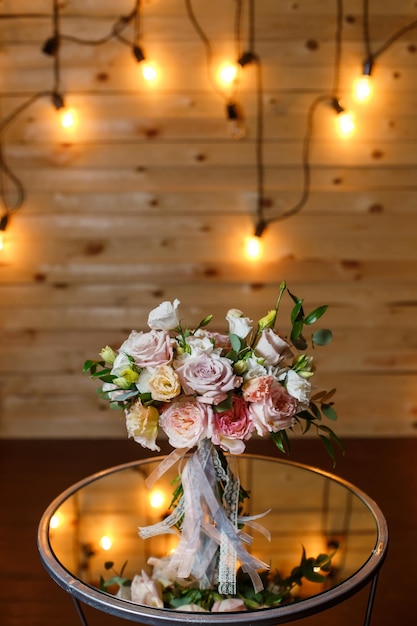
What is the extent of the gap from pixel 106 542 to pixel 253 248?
1613 millimetres

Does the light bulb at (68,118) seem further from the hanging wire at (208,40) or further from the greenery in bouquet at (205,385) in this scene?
the greenery in bouquet at (205,385)

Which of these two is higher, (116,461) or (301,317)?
(301,317)

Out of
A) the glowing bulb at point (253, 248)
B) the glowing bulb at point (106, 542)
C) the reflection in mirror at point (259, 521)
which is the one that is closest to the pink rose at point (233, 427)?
the reflection in mirror at point (259, 521)

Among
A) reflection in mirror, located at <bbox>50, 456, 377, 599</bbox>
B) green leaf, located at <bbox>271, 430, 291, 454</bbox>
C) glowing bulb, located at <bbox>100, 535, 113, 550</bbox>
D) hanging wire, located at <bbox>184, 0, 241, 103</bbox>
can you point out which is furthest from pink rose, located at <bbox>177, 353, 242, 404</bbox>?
hanging wire, located at <bbox>184, 0, 241, 103</bbox>

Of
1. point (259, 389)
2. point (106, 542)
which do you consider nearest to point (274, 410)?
point (259, 389)

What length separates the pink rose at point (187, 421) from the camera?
47.3 inches

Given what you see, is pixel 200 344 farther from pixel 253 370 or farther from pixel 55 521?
pixel 55 521

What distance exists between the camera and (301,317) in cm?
129

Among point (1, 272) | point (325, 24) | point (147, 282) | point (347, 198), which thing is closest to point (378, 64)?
point (325, 24)

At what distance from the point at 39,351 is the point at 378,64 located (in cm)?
186

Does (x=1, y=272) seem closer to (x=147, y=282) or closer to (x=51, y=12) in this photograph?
(x=147, y=282)

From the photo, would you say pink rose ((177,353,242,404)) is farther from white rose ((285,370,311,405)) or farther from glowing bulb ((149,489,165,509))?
glowing bulb ((149,489,165,509))

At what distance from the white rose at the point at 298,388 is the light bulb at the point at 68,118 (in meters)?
1.94

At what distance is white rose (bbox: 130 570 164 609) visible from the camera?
50.3 inches
